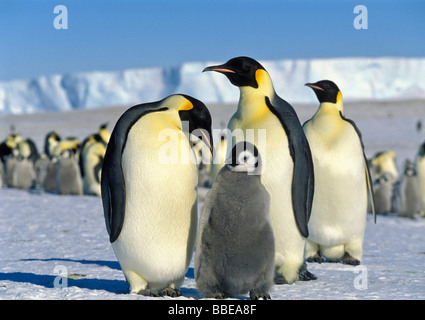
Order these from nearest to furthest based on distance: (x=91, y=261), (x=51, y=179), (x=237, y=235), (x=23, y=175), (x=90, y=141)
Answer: (x=237, y=235) → (x=91, y=261) → (x=51, y=179) → (x=23, y=175) → (x=90, y=141)

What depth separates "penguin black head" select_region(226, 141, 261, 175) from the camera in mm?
2893

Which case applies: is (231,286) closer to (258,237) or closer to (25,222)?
(258,237)

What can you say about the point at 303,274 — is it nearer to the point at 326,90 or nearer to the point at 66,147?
the point at 326,90

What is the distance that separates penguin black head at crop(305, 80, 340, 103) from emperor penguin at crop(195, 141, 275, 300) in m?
1.85

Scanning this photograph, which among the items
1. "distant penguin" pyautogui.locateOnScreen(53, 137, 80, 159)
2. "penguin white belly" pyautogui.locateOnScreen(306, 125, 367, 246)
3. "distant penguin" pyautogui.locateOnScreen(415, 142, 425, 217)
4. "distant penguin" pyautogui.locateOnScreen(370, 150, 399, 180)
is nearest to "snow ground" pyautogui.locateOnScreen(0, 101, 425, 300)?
"penguin white belly" pyautogui.locateOnScreen(306, 125, 367, 246)

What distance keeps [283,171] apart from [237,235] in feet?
2.41

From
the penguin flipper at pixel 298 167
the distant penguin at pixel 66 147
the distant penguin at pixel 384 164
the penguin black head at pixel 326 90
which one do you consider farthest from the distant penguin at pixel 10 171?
the penguin flipper at pixel 298 167

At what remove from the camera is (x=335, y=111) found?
14.9ft

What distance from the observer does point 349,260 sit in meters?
4.46

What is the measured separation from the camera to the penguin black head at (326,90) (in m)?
4.60

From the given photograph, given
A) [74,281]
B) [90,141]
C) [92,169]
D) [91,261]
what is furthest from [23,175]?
[74,281]

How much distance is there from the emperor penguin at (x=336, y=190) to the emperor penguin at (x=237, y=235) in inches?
62.4

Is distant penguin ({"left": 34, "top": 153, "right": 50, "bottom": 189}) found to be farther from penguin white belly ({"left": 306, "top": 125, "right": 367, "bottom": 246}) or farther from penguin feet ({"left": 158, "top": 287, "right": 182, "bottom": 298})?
penguin feet ({"left": 158, "top": 287, "right": 182, "bottom": 298})
